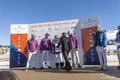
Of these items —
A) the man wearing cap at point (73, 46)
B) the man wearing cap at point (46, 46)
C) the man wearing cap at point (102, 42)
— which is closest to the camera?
the man wearing cap at point (102, 42)

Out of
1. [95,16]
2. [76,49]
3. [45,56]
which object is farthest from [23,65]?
[95,16]

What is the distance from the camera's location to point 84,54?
1159 centimetres

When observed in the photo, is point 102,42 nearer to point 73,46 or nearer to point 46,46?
point 73,46

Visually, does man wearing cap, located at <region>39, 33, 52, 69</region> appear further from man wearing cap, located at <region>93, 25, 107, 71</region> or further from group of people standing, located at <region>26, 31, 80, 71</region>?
man wearing cap, located at <region>93, 25, 107, 71</region>

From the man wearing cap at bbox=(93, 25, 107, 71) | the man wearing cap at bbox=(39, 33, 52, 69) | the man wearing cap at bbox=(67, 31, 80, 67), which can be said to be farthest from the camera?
the man wearing cap at bbox=(39, 33, 52, 69)

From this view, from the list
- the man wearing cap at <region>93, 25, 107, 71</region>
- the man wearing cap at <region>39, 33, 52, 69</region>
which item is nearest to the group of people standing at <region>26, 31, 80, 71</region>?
the man wearing cap at <region>39, 33, 52, 69</region>

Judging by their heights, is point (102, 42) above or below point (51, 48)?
above

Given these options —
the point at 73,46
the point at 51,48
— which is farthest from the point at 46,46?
the point at 73,46

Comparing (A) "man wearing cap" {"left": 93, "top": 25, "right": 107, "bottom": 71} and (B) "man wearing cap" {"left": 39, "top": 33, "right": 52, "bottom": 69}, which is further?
(B) "man wearing cap" {"left": 39, "top": 33, "right": 52, "bottom": 69}

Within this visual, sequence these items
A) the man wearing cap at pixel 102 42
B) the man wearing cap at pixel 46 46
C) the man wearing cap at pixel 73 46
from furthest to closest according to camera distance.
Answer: the man wearing cap at pixel 46 46, the man wearing cap at pixel 73 46, the man wearing cap at pixel 102 42

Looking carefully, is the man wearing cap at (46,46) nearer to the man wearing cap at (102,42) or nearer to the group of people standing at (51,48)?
the group of people standing at (51,48)

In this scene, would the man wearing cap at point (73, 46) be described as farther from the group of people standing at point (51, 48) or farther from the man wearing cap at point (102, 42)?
the man wearing cap at point (102, 42)

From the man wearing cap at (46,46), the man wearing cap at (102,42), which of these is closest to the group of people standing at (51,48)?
the man wearing cap at (46,46)

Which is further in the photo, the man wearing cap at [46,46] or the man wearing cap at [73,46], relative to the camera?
the man wearing cap at [46,46]
